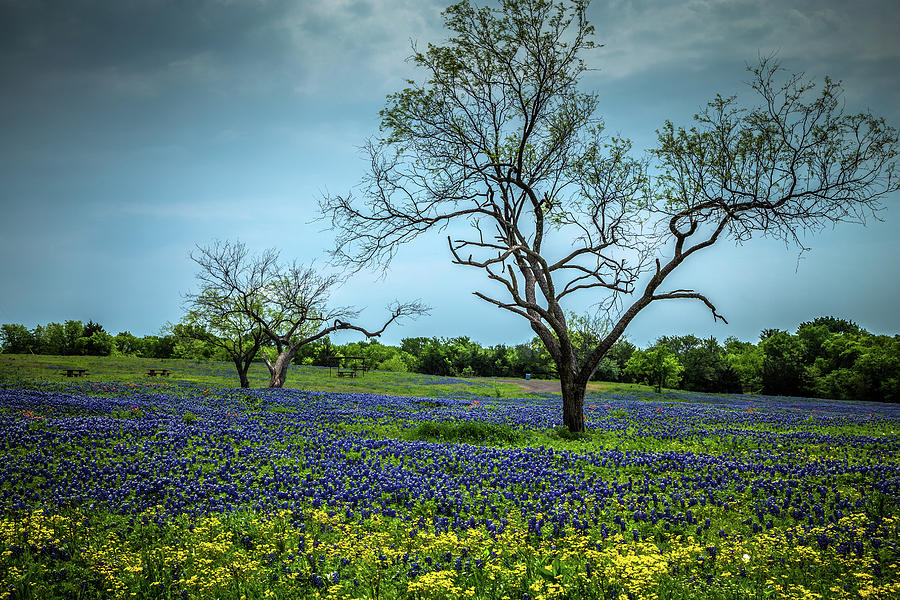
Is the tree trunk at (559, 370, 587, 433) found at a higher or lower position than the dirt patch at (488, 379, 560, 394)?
higher

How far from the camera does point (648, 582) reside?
5.37 meters

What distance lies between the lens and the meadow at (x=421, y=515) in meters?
5.72

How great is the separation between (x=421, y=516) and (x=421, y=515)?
0.35 ft

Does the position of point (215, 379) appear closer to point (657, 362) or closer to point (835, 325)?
point (657, 362)

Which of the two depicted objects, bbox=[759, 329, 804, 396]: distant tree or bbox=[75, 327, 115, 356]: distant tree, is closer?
bbox=[759, 329, 804, 396]: distant tree

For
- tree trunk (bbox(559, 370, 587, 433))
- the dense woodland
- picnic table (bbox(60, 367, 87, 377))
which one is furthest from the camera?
the dense woodland

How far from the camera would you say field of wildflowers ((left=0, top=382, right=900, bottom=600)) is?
572cm

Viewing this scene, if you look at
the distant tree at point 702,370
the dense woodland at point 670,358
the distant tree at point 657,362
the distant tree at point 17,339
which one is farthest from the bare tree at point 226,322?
the distant tree at point 17,339

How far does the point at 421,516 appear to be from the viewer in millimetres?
7906

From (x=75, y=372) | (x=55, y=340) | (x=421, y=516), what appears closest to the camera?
(x=421, y=516)

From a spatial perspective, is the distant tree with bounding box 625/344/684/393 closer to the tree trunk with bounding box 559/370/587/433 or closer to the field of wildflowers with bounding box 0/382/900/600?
the field of wildflowers with bounding box 0/382/900/600

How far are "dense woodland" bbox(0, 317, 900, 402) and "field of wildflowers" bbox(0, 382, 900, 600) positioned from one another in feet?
140

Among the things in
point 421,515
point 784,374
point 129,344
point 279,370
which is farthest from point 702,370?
point 129,344

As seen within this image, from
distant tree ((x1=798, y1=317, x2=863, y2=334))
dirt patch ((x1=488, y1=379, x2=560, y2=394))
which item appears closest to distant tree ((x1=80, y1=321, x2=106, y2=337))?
dirt patch ((x1=488, y1=379, x2=560, y2=394))
